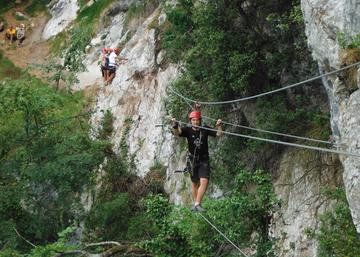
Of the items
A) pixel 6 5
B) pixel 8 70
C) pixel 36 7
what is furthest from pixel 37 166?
pixel 6 5

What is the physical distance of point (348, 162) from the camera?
8.33 meters

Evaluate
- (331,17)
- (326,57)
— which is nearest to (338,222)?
(326,57)

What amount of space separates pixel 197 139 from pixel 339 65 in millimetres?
3388

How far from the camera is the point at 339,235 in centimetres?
900

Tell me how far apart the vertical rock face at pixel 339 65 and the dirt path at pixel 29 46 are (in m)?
26.0

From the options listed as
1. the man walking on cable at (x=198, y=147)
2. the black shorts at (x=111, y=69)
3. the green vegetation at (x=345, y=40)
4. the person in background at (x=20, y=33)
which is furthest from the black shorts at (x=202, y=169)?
the person in background at (x=20, y=33)

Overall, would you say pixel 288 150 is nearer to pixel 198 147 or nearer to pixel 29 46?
pixel 198 147

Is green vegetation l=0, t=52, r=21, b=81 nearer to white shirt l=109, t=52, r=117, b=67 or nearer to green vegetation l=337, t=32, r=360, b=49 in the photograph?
white shirt l=109, t=52, r=117, b=67

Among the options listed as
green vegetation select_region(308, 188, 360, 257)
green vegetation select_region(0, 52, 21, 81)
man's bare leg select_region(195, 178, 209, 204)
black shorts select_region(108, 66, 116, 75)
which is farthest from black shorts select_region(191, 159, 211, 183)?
green vegetation select_region(0, 52, 21, 81)

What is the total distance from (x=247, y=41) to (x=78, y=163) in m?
6.70

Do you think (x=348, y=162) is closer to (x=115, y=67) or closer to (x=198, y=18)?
(x=198, y=18)

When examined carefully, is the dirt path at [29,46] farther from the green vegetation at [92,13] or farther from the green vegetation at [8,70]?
the green vegetation at [92,13]

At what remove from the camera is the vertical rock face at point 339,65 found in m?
7.92

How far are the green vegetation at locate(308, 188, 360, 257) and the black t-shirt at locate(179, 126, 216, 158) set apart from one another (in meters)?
2.44
